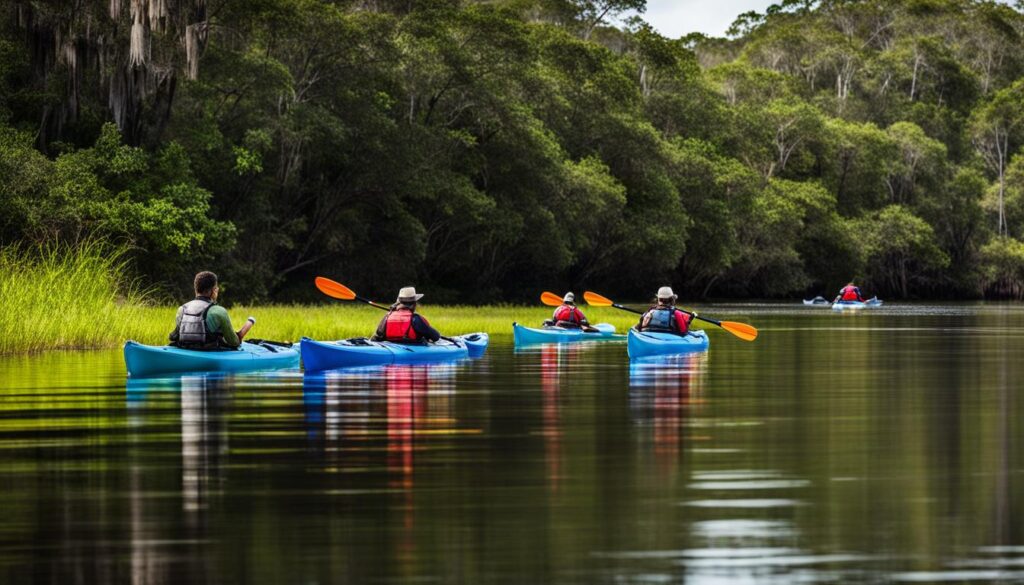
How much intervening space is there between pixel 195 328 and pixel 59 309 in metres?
6.07

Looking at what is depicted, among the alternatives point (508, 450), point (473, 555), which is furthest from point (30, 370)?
point (473, 555)

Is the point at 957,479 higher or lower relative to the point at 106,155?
lower

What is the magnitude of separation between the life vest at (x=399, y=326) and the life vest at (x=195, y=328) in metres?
3.72

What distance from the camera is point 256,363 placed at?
2177 cm

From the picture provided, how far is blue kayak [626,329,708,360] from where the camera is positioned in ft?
85.4

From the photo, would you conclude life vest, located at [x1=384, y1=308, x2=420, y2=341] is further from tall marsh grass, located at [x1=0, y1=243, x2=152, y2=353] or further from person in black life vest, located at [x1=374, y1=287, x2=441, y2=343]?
tall marsh grass, located at [x1=0, y1=243, x2=152, y2=353]

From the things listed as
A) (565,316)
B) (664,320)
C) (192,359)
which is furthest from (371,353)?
(565,316)

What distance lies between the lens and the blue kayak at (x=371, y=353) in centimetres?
2183

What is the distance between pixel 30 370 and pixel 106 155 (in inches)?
830

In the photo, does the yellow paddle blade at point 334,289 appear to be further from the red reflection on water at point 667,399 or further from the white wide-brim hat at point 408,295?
the red reflection on water at point 667,399

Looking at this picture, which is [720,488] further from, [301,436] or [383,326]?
[383,326]

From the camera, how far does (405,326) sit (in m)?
24.0

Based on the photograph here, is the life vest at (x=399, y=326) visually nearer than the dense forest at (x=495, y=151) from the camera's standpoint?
Yes

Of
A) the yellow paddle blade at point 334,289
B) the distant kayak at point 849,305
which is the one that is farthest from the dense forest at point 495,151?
the yellow paddle blade at point 334,289
